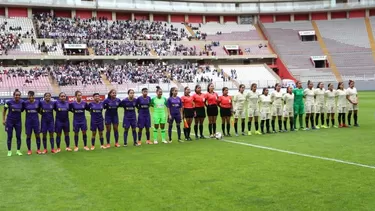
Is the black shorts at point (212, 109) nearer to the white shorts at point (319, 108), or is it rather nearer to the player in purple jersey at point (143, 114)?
the player in purple jersey at point (143, 114)

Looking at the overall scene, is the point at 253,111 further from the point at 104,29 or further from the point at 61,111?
the point at 104,29

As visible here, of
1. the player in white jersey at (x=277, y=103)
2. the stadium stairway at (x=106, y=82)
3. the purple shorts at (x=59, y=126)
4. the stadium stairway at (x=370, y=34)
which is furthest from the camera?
the stadium stairway at (x=370, y=34)

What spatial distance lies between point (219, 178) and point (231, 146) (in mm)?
4847

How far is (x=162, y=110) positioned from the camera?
49.9ft

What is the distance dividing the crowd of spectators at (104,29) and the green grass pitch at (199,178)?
46166 mm

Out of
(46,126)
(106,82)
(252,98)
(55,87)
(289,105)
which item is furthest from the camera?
(106,82)

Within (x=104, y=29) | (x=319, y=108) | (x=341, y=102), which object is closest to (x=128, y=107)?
(x=319, y=108)

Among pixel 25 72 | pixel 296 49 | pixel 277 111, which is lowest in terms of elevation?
pixel 277 111

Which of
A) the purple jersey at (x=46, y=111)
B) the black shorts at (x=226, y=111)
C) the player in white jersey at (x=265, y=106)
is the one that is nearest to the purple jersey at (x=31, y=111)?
the purple jersey at (x=46, y=111)

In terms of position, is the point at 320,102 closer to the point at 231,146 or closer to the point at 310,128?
the point at 310,128

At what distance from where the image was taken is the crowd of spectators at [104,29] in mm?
57125

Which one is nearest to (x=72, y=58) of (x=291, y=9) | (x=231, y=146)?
(x=291, y=9)

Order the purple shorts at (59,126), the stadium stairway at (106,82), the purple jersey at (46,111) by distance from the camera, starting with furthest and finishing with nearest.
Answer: the stadium stairway at (106,82)
the purple shorts at (59,126)
the purple jersey at (46,111)

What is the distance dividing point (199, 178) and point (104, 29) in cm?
5394
